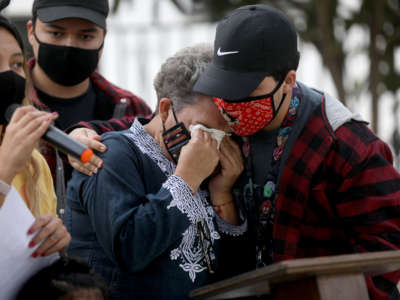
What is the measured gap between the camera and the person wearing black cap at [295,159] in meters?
2.35

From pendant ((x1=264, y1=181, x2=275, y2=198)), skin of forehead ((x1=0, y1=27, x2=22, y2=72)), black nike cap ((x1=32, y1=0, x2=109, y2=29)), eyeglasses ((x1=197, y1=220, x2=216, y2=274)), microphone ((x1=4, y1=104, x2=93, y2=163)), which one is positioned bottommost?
eyeglasses ((x1=197, y1=220, x2=216, y2=274))

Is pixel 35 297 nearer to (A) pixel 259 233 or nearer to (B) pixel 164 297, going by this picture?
(B) pixel 164 297

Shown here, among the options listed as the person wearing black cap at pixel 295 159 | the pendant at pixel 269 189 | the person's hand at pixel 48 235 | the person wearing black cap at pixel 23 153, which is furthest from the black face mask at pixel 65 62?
the person's hand at pixel 48 235

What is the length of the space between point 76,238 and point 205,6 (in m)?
5.09

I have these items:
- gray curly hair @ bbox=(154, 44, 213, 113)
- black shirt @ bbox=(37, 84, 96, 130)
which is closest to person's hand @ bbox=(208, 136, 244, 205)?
gray curly hair @ bbox=(154, 44, 213, 113)

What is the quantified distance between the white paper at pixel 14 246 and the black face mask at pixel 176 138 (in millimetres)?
728

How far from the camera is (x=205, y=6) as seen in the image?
715cm

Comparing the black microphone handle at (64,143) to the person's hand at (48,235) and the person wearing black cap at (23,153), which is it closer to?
the person wearing black cap at (23,153)

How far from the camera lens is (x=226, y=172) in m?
2.51

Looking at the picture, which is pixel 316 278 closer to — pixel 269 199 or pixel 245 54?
pixel 269 199

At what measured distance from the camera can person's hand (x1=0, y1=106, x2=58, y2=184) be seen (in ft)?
5.67

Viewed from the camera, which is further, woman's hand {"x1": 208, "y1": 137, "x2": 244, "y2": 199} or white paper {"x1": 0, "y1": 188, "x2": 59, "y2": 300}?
woman's hand {"x1": 208, "y1": 137, "x2": 244, "y2": 199}

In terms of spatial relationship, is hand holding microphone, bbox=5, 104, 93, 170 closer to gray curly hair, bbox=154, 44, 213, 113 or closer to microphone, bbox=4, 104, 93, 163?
microphone, bbox=4, 104, 93, 163

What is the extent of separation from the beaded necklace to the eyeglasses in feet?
0.68
